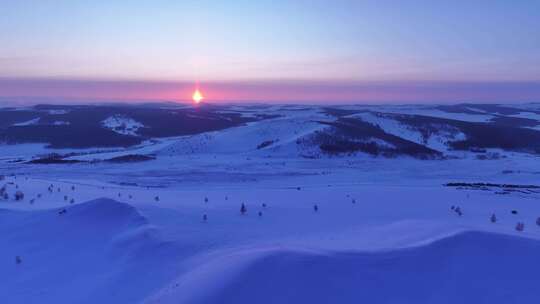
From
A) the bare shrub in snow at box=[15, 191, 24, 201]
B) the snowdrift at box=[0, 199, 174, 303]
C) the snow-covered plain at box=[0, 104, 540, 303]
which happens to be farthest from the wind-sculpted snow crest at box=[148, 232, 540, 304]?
the bare shrub in snow at box=[15, 191, 24, 201]

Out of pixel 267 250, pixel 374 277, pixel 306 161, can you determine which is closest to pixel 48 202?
pixel 267 250

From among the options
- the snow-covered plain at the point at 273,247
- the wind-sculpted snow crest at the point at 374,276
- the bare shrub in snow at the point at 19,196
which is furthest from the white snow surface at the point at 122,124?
the wind-sculpted snow crest at the point at 374,276

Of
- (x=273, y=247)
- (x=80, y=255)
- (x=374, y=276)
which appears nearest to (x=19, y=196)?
(x=80, y=255)

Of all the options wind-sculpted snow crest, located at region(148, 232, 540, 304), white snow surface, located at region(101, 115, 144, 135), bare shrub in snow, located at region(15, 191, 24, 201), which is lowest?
white snow surface, located at region(101, 115, 144, 135)

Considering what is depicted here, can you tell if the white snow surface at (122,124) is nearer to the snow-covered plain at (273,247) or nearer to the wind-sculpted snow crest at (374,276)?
the snow-covered plain at (273,247)

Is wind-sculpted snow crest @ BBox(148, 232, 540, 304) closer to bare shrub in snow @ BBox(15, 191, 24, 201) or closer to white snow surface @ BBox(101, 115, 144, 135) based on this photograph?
bare shrub in snow @ BBox(15, 191, 24, 201)
